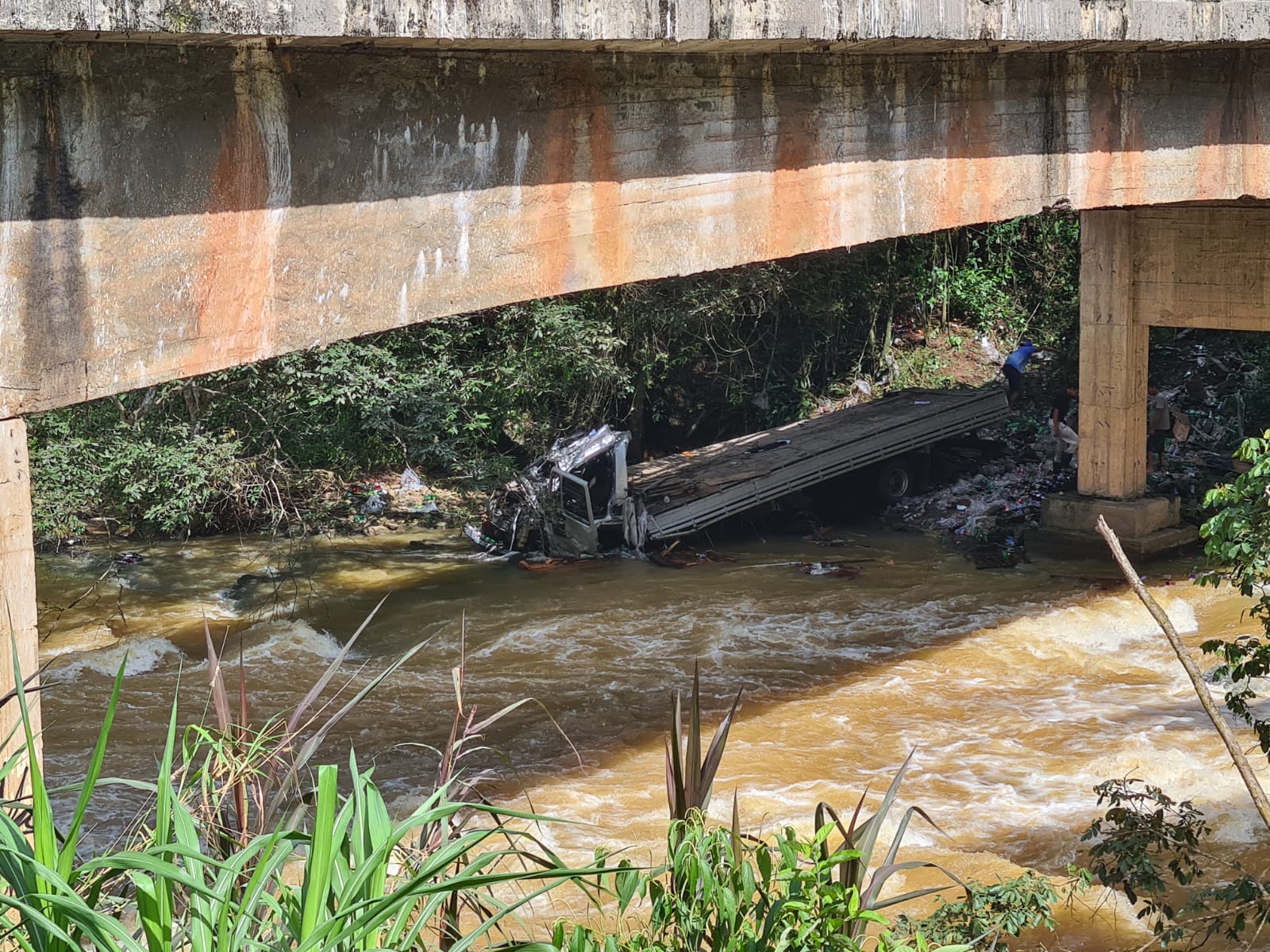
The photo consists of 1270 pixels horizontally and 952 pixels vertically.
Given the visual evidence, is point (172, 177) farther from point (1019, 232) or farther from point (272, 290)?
point (1019, 232)

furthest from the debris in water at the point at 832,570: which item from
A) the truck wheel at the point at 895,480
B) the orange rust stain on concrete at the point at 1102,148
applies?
the orange rust stain on concrete at the point at 1102,148

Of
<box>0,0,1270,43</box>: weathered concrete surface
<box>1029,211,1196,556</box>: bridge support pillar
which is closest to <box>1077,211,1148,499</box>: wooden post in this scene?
<box>1029,211,1196,556</box>: bridge support pillar

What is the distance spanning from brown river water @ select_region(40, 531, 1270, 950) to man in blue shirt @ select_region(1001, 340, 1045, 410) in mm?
3476

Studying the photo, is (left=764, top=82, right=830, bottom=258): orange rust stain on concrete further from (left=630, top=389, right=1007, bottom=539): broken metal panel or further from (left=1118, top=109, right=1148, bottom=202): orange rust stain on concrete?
(left=630, top=389, right=1007, bottom=539): broken metal panel

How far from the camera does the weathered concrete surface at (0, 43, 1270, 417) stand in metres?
4.28

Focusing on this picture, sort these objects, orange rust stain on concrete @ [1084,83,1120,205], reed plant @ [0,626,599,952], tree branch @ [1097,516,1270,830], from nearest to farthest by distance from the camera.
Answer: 1. reed plant @ [0,626,599,952]
2. tree branch @ [1097,516,1270,830]
3. orange rust stain on concrete @ [1084,83,1120,205]

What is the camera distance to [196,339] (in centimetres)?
468

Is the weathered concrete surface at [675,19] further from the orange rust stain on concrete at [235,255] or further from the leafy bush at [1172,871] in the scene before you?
the leafy bush at [1172,871]

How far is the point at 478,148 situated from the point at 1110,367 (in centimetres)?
936

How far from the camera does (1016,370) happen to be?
16.9m

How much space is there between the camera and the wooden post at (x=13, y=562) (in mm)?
4133

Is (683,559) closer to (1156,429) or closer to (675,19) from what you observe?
(1156,429)

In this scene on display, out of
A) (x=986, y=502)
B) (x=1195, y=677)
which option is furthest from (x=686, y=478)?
(x=1195, y=677)

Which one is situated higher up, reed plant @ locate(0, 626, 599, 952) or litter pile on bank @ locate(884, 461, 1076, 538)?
reed plant @ locate(0, 626, 599, 952)
